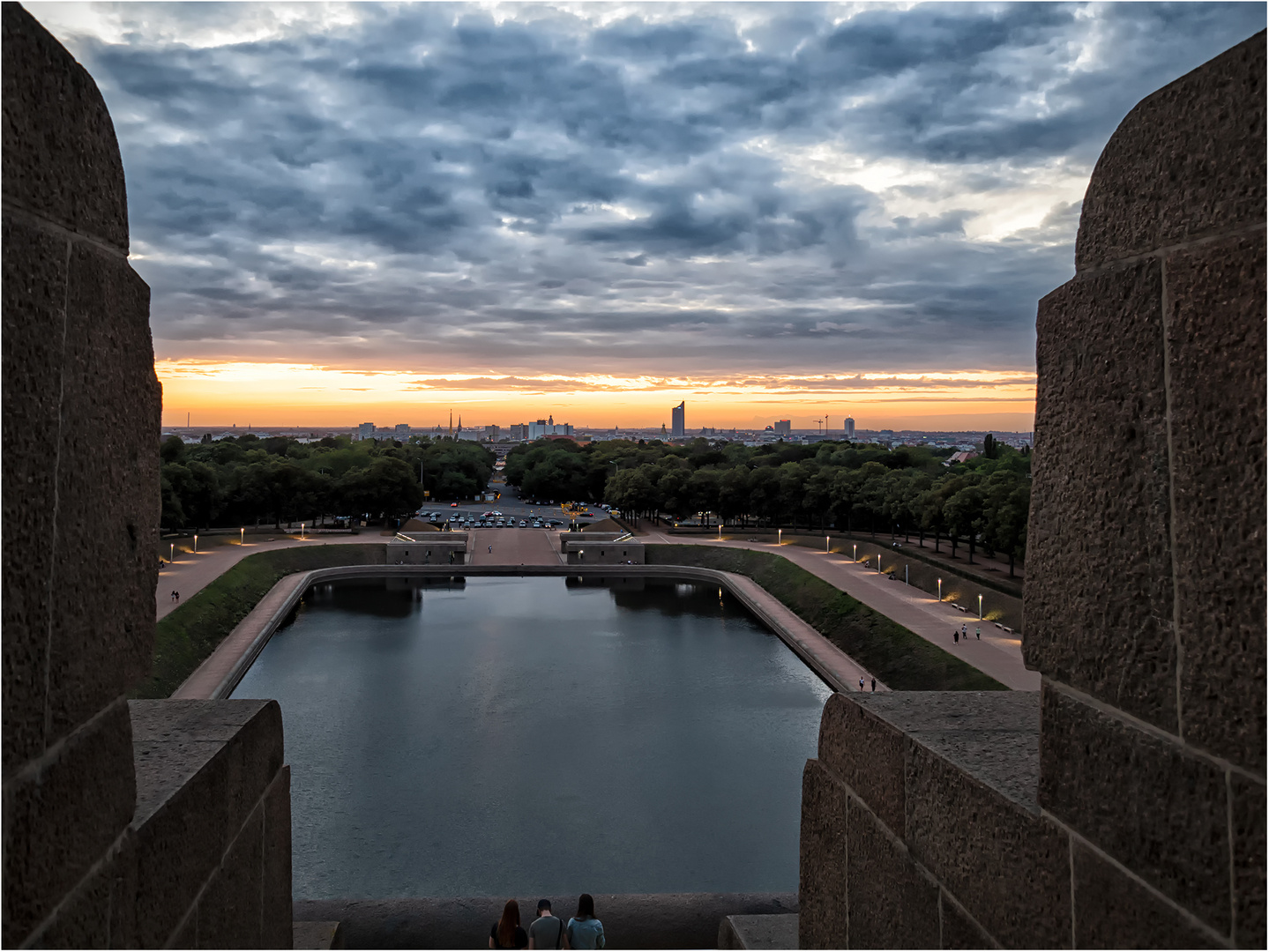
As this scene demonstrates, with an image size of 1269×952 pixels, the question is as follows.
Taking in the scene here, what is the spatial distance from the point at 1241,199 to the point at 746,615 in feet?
124

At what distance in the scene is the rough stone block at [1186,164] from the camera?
185 centimetres

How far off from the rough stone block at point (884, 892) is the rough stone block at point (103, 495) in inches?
113

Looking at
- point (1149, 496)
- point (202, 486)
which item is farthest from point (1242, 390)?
point (202, 486)

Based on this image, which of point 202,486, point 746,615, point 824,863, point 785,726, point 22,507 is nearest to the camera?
point 22,507

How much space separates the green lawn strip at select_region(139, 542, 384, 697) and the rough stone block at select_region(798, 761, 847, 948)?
13591mm

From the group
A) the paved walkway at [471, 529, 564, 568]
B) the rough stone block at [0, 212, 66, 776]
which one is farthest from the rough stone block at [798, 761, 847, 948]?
A: the paved walkway at [471, 529, 564, 568]

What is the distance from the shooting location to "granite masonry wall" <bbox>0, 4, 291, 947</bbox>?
193 centimetres

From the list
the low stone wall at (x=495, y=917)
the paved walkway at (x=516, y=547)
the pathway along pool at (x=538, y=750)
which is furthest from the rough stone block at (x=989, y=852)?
the paved walkway at (x=516, y=547)

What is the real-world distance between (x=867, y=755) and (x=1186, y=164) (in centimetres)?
259

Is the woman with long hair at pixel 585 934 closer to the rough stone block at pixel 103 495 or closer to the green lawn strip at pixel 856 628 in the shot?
the rough stone block at pixel 103 495

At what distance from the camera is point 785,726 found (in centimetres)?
2362

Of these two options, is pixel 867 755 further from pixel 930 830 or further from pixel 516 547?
pixel 516 547

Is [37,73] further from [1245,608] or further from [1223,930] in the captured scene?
[1223,930]

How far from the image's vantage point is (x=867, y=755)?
3.62 m
